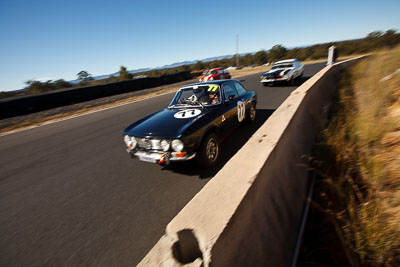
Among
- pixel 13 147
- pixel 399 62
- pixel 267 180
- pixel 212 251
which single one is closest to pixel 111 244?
pixel 212 251

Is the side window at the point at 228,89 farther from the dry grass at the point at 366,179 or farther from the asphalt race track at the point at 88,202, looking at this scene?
the dry grass at the point at 366,179

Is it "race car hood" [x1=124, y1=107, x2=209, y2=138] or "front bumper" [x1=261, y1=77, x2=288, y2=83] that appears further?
"front bumper" [x1=261, y1=77, x2=288, y2=83]

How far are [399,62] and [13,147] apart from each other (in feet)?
40.7

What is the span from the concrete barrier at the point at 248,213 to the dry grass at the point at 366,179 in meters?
0.40

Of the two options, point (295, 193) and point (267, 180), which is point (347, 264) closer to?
point (295, 193)

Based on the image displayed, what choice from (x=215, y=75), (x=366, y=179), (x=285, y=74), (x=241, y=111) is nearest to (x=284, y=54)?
(x=215, y=75)

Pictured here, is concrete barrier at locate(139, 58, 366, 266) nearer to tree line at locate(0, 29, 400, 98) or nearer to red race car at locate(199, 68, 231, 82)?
red race car at locate(199, 68, 231, 82)

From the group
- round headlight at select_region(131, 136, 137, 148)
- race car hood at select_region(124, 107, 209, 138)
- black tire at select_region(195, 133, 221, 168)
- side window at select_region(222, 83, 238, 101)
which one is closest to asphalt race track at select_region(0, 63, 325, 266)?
black tire at select_region(195, 133, 221, 168)

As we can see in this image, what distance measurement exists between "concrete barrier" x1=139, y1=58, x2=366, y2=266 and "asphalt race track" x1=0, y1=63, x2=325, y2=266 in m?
1.18

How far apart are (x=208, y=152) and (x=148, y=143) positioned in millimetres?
1071

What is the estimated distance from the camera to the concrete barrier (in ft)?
3.57

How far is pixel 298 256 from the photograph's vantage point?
70.2 inches

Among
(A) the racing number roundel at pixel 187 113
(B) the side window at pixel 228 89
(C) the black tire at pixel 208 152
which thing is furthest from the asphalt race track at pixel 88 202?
(B) the side window at pixel 228 89

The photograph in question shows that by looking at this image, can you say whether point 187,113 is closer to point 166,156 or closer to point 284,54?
point 166,156
